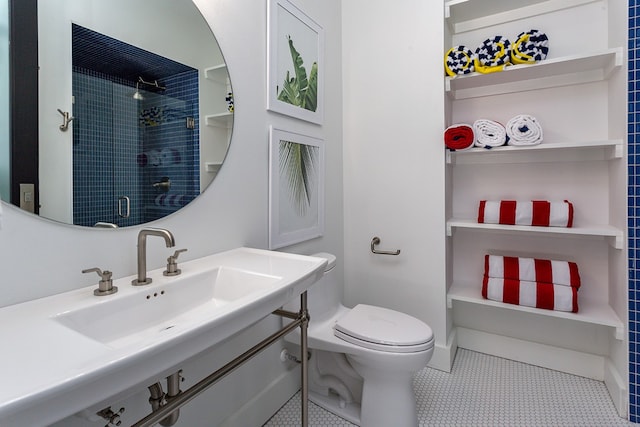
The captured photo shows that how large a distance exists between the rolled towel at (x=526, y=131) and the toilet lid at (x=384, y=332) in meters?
1.14

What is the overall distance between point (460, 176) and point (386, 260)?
77cm

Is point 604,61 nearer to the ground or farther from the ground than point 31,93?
farther from the ground

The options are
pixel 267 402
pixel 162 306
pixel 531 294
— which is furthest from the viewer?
pixel 531 294

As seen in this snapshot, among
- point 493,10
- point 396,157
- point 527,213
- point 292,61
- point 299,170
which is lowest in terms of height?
point 527,213

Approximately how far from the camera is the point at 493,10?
1.96 meters

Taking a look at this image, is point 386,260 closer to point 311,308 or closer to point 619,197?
point 311,308

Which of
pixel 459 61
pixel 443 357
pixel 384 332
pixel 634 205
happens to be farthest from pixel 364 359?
pixel 459 61

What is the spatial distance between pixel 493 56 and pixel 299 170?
50.1 inches

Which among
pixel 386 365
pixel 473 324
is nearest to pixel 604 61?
pixel 473 324

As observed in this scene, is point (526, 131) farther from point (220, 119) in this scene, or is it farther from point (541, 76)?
point (220, 119)

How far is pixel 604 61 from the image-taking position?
166 centimetres

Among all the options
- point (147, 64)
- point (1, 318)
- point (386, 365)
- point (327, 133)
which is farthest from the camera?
point (327, 133)

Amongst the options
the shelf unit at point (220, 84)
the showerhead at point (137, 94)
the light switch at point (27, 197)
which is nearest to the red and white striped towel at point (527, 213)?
the shelf unit at point (220, 84)

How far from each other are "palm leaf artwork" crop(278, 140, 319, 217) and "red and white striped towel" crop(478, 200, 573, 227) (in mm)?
1054
